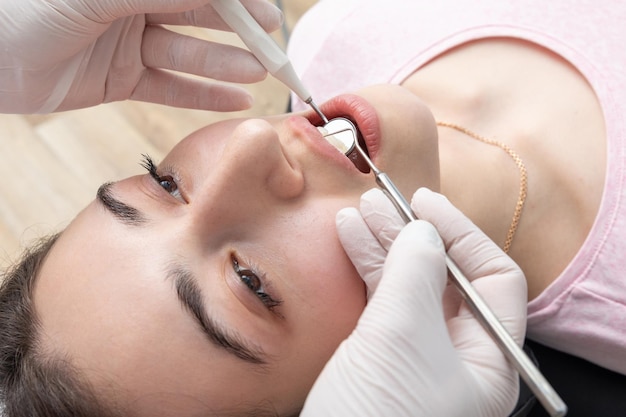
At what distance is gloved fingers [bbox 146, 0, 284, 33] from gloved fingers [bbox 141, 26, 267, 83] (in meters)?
0.03

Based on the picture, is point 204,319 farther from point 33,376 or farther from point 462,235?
point 462,235

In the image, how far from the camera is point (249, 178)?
2.92 ft

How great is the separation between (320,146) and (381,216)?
0.46ft

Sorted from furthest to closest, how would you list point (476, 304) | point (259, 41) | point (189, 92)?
point (189, 92)
point (259, 41)
point (476, 304)

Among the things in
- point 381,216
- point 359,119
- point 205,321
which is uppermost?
point 359,119

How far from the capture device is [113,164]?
194cm

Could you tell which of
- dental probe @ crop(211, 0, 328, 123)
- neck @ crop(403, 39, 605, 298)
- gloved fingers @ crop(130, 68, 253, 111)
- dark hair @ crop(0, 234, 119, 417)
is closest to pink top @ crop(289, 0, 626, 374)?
neck @ crop(403, 39, 605, 298)

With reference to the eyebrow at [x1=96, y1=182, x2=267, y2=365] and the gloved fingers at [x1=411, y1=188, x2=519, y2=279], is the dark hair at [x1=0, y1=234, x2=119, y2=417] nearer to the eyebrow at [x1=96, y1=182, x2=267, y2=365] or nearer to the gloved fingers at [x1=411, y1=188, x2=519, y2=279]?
the eyebrow at [x1=96, y1=182, x2=267, y2=365]

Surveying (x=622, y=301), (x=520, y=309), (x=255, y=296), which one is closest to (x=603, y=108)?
(x=622, y=301)

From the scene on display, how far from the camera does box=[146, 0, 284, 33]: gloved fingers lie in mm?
1136

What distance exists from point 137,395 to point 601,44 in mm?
1017

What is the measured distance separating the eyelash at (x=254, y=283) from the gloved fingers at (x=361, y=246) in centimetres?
13

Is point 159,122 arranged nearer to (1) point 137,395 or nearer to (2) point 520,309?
(1) point 137,395

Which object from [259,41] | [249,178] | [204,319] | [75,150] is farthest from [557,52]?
[75,150]
